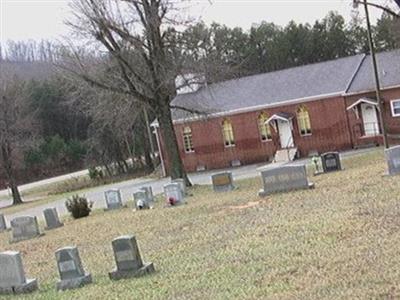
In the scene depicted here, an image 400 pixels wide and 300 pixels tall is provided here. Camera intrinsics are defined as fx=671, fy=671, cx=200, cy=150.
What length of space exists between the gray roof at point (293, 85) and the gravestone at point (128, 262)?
1099 inches

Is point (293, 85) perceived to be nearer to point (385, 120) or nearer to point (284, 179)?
point (385, 120)

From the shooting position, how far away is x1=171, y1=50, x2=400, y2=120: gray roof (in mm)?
40125

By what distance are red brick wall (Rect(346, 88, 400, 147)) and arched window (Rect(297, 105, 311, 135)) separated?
2.64 m

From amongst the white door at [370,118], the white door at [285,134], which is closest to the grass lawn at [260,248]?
the white door at [370,118]

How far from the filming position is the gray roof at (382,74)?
38781mm

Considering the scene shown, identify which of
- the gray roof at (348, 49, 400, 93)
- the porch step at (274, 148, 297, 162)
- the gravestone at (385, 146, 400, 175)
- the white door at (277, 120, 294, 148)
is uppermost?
the gray roof at (348, 49, 400, 93)

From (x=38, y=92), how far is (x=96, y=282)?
82266 mm

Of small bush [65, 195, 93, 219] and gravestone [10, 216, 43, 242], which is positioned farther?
small bush [65, 195, 93, 219]

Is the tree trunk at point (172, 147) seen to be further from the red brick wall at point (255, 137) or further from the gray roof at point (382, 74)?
the gray roof at point (382, 74)

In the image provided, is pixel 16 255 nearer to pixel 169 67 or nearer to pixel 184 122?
pixel 169 67

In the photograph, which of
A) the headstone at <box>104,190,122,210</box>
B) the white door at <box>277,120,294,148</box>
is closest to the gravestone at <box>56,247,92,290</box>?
the headstone at <box>104,190,122,210</box>

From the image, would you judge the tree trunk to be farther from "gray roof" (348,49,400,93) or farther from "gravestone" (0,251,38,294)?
"gravestone" (0,251,38,294)

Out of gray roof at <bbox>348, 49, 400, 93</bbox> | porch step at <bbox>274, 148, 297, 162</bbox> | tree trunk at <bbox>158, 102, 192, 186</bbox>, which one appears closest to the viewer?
tree trunk at <bbox>158, 102, 192, 186</bbox>

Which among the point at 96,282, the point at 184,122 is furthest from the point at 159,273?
the point at 184,122
